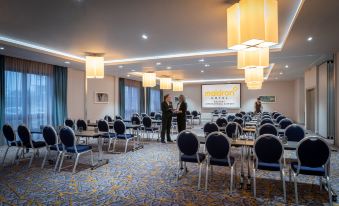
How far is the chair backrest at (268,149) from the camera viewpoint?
3.56 m

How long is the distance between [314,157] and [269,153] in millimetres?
594

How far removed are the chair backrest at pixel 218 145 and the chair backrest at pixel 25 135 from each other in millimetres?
4093

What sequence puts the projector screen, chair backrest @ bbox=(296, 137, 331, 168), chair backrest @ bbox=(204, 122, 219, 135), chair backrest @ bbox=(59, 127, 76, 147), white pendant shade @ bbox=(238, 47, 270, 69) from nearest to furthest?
Result: chair backrest @ bbox=(296, 137, 331, 168)
white pendant shade @ bbox=(238, 47, 270, 69)
chair backrest @ bbox=(59, 127, 76, 147)
chair backrest @ bbox=(204, 122, 219, 135)
the projector screen

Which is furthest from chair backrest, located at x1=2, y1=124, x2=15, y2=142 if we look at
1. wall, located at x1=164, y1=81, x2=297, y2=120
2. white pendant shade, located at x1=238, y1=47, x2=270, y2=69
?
wall, located at x1=164, y1=81, x2=297, y2=120

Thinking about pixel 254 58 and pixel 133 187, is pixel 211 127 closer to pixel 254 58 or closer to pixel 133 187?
pixel 254 58

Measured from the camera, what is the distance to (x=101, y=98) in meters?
12.7

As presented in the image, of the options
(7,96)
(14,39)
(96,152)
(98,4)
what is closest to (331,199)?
(98,4)

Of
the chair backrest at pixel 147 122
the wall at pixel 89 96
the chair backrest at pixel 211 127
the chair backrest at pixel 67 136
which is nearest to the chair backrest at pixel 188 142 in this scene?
the chair backrest at pixel 211 127

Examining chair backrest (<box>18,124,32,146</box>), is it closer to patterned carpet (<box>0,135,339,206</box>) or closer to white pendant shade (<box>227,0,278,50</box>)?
patterned carpet (<box>0,135,339,206</box>)

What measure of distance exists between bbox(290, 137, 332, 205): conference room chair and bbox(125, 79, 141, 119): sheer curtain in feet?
40.2

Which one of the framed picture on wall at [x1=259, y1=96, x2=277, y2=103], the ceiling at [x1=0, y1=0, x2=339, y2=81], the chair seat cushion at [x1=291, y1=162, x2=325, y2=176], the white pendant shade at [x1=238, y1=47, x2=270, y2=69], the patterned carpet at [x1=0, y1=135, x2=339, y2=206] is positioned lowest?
the patterned carpet at [x1=0, y1=135, x2=339, y2=206]

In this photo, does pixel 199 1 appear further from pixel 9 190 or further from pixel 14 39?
pixel 14 39

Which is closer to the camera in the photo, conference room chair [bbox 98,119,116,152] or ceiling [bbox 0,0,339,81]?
ceiling [bbox 0,0,339,81]

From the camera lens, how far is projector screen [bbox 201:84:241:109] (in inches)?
725
